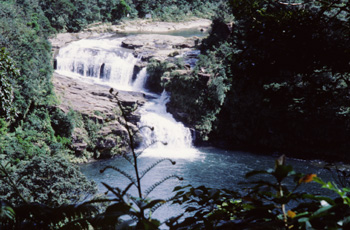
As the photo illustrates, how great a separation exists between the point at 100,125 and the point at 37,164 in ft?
27.2

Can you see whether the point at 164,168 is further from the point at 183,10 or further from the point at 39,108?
the point at 183,10

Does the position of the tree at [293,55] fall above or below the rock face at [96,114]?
above

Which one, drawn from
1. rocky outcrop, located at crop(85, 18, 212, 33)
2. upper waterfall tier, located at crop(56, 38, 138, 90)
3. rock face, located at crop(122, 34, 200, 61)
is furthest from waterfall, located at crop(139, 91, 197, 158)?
rocky outcrop, located at crop(85, 18, 212, 33)

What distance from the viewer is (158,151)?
56.1 ft

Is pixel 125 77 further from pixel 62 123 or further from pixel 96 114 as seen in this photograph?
pixel 62 123

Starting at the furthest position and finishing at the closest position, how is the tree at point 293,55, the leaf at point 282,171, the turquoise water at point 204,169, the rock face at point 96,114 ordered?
the rock face at point 96,114 → the turquoise water at point 204,169 → the tree at point 293,55 → the leaf at point 282,171

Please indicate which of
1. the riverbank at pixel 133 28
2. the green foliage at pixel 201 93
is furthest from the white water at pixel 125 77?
the riverbank at pixel 133 28

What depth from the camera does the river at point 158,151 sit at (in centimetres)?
1309

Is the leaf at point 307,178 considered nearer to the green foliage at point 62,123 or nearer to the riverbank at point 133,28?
the green foliage at point 62,123

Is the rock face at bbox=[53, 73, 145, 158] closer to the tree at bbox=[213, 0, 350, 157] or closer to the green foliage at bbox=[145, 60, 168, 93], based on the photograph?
the green foliage at bbox=[145, 60, 168, 93]

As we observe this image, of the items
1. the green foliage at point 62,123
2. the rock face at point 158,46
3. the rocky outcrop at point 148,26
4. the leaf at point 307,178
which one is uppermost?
the rocky outcrop at point 148,26

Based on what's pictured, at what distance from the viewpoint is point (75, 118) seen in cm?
1661

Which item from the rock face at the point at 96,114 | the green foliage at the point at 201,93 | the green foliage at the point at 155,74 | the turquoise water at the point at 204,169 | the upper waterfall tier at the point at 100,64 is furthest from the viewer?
the upper waterfall tier at the point at 100,64

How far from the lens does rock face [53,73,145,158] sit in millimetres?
16109
